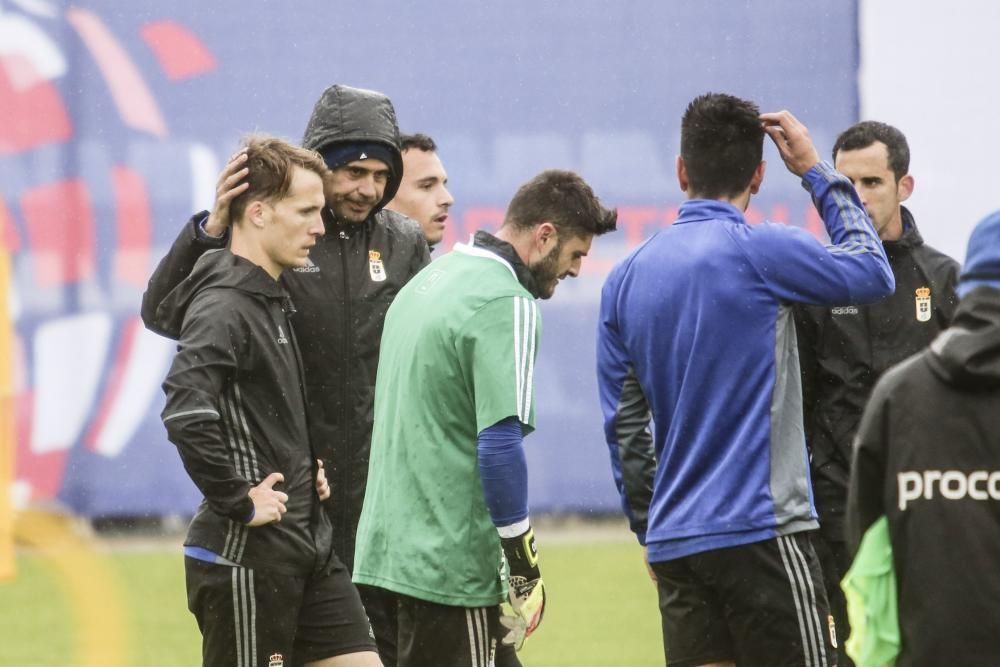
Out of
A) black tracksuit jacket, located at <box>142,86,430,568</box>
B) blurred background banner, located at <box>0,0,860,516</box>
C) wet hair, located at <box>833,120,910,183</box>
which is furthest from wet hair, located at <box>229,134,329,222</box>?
blurred background banner, located at <box>0,0,860,516</box>

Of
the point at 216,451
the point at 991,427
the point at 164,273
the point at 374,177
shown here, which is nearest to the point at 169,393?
the point at 216,451

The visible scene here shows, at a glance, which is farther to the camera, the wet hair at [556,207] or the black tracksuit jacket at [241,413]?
the wet hair at [556,207]

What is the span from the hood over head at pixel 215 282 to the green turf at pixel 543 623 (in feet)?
10.1

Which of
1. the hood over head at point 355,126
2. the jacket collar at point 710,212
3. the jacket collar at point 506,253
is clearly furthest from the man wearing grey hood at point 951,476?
the hood over head at point 355,126

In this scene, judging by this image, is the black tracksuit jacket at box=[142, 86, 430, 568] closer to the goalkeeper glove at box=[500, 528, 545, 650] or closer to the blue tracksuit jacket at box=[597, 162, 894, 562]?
the goalkeeper glove at box=[500, 528, 545, 650]

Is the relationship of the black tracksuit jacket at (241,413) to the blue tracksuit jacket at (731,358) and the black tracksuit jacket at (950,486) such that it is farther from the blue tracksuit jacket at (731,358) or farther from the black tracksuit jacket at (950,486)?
the black tracksuit jacket at (950,486)

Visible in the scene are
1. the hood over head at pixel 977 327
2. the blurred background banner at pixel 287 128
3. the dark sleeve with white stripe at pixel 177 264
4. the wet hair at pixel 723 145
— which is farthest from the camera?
the blurred background banner at pixel 287 128

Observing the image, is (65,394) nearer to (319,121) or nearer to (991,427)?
(319,121)

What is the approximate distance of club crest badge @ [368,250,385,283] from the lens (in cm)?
466

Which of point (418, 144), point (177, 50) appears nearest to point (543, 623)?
point (418, 144)

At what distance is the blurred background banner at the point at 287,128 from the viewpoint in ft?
32.2

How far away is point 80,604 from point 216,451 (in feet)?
16.3

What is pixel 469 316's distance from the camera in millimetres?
3822

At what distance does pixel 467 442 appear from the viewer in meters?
3.91
